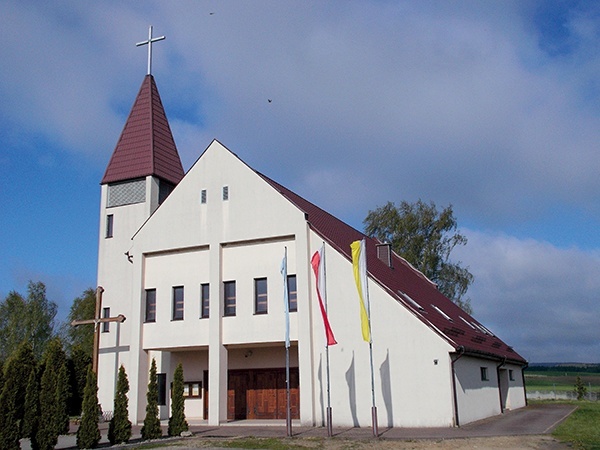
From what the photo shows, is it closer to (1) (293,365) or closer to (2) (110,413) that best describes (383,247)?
(1) (293,365)

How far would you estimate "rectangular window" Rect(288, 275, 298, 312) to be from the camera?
24.4 metres

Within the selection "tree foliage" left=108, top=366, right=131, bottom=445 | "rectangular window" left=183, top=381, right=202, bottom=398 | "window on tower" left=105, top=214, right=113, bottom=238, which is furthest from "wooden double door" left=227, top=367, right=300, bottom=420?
"window on tower" left=105, top=214, right=113, bottom=238

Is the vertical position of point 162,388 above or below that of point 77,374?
below

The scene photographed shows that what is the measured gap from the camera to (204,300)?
26094 millimetres

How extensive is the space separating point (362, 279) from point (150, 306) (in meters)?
11.5

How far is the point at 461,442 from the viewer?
1675 centimetres

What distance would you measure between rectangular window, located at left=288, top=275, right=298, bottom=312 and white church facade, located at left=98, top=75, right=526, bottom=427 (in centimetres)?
4

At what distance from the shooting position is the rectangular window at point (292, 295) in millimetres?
24359

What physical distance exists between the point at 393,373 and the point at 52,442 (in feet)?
36.7

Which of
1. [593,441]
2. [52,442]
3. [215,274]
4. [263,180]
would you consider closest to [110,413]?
[215,274]

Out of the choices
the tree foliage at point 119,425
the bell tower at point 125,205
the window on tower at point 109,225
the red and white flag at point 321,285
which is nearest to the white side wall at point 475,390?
the red and white flag at point 321,285

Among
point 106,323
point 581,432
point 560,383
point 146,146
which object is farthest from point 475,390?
point 560,383

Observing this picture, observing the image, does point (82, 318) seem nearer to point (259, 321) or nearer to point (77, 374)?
point (77, 374)

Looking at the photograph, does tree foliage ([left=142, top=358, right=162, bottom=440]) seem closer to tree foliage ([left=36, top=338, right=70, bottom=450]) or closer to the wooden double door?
→ tree foliage ([left=36, top=338, right=70, bottom=450])
